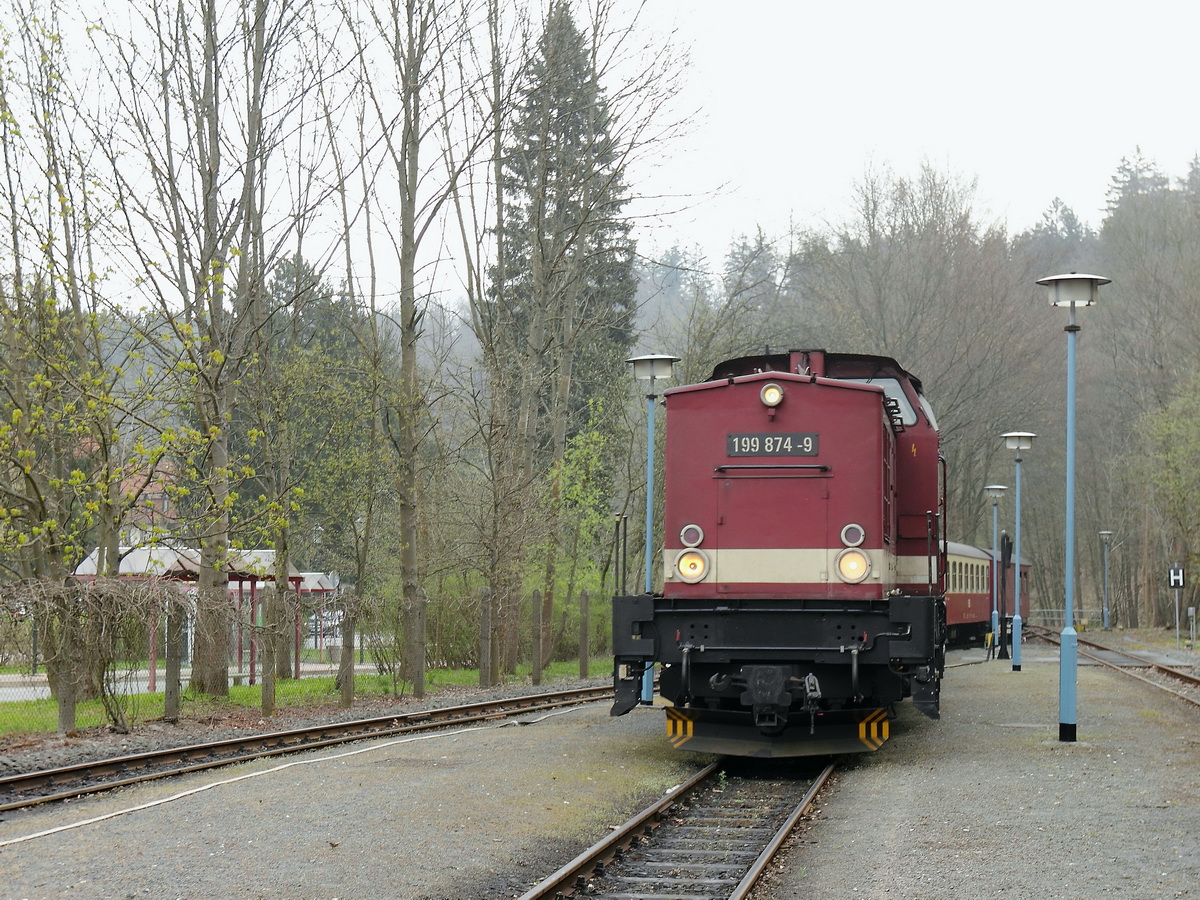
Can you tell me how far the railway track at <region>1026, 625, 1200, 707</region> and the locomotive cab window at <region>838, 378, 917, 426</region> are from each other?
8.42m

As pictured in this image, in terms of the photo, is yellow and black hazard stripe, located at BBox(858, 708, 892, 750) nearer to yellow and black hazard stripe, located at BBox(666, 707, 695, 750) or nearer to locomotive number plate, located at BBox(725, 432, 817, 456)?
yellow and black hazard stripe, located at BBox(666, 707, 695, 750)

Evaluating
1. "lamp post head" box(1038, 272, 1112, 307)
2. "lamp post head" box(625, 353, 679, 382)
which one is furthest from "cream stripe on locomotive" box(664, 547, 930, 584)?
"lamp post head" box(625, 353, 679, 382)

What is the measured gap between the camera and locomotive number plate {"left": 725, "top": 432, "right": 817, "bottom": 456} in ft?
38.2

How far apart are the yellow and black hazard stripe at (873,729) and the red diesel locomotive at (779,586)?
14 millimetres

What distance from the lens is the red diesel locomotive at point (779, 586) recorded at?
1084cm

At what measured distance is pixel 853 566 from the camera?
11.3m

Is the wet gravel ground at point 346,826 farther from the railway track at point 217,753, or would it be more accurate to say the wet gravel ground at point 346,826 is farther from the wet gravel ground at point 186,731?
the wet gravel ground at point 186,731

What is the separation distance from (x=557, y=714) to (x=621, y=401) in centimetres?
1510

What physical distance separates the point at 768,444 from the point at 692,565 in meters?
1.37

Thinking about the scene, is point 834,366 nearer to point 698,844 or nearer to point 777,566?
point 777,566

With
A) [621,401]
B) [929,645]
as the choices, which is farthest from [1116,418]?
[929,645]

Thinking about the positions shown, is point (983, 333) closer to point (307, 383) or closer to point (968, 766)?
point (307, 383)

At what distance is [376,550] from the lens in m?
30.9

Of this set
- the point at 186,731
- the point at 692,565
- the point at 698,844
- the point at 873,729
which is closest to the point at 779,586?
the point at 692,565
